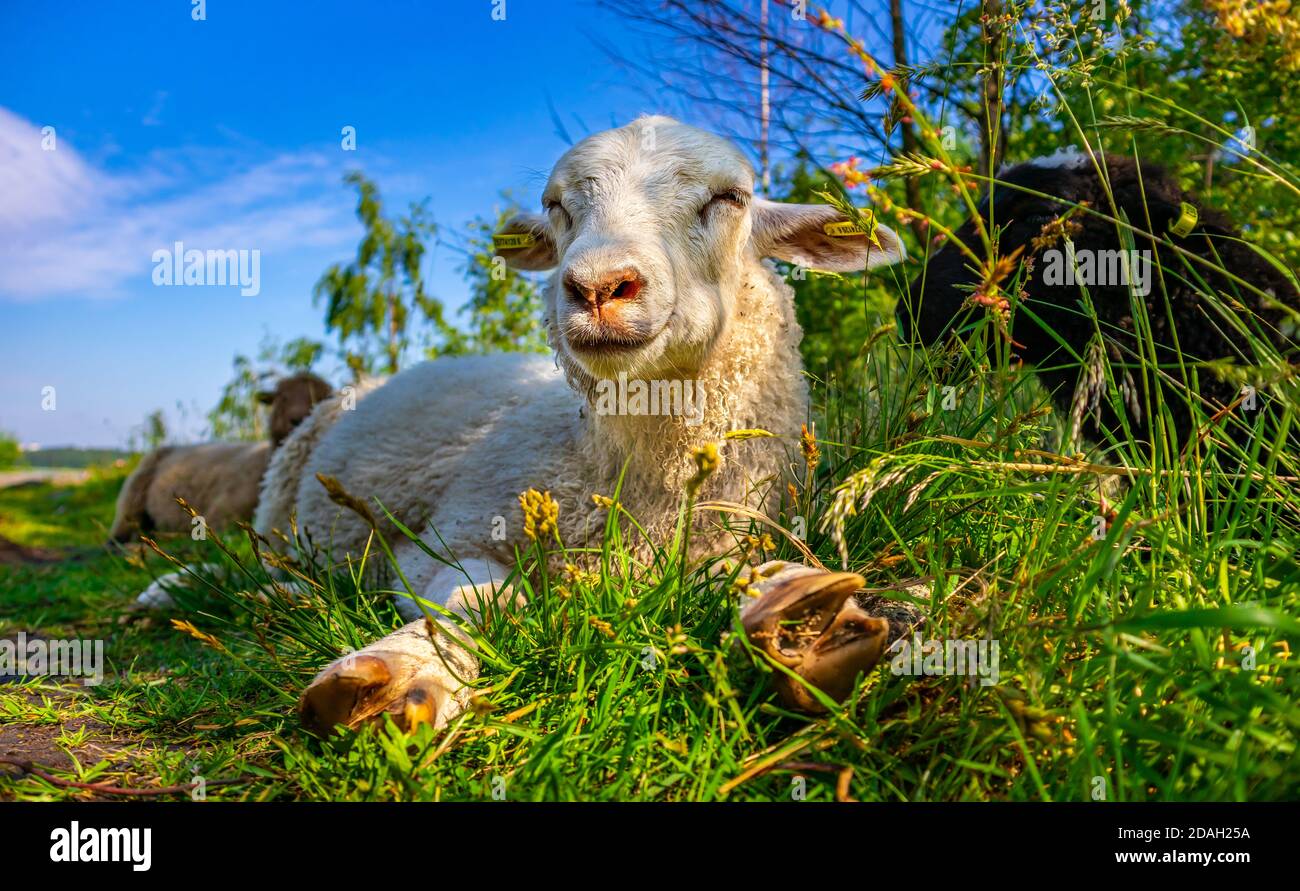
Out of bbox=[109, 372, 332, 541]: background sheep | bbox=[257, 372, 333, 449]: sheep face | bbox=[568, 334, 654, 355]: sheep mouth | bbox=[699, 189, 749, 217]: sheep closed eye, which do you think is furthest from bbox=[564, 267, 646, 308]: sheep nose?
bbox=[109, 372, 332, 541]: background sheep

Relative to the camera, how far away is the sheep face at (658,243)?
8.92 ft

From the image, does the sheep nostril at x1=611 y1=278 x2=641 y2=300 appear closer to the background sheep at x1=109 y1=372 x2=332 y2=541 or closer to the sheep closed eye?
the sheep closed eye

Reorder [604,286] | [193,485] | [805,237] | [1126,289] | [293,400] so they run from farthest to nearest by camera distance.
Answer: [193,485] → [293,400] → [1126,289] → [805,237] → [604,286]

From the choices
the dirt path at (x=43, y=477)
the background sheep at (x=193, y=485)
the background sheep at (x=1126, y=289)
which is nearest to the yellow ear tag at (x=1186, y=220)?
the background sheep at (x=1126, y=289)

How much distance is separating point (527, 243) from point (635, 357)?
1267 millimetres

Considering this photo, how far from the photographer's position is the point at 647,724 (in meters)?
2.05

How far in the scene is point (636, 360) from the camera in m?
2.85

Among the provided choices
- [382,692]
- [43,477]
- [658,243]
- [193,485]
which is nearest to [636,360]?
[658,243]

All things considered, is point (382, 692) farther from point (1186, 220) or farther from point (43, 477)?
point (43, 477)

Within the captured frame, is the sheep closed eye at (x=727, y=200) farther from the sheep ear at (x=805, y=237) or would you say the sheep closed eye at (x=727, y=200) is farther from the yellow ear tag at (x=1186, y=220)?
the yellow ear tag at (x=1186, y=220)

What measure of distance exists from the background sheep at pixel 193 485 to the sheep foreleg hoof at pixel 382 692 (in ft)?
18.8
